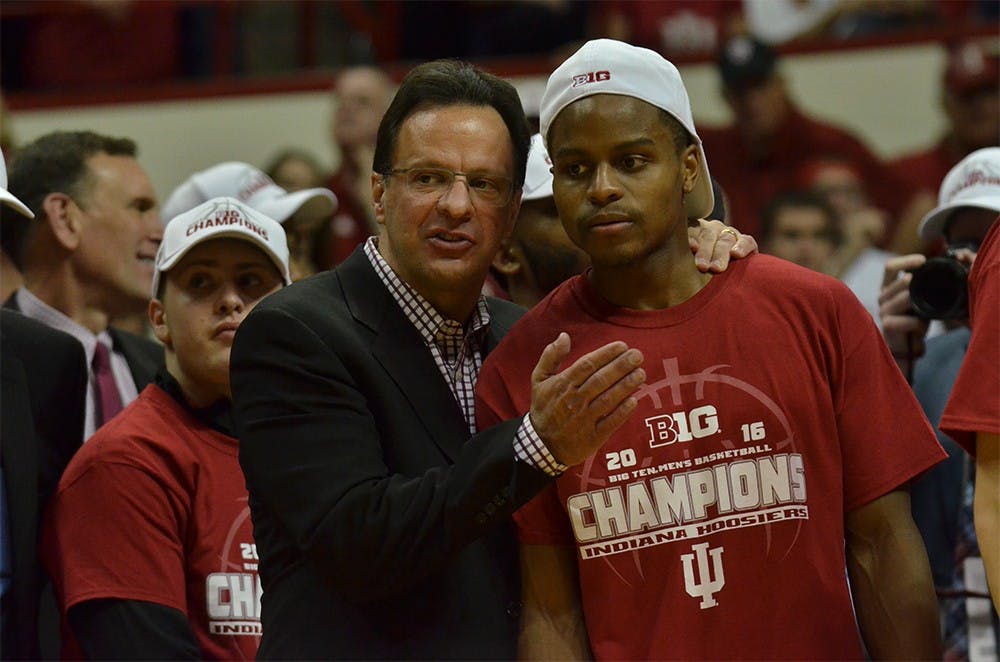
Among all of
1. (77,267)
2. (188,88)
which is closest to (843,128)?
(188,88)

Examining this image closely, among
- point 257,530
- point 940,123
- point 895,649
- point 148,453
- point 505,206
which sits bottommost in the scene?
point 895,649

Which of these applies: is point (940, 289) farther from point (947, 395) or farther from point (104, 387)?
point (104, 387)

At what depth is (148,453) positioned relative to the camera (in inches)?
132

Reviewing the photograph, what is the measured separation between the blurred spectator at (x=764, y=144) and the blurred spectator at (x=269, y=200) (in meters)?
2.48

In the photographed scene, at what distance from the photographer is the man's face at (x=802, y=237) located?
237 inches

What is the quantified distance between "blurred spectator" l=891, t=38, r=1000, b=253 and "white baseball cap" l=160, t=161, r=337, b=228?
2437 millimetres

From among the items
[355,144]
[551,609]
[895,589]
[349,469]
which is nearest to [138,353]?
[349,469]

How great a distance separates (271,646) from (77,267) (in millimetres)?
2074

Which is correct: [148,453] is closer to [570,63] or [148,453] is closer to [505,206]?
[505,206]

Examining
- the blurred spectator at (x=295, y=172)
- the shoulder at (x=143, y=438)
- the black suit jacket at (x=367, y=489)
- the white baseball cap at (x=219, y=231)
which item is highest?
the blurred spectator at (x=295, y=172)

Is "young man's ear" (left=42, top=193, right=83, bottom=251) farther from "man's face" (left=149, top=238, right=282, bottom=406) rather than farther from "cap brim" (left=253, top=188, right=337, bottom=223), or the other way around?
"man's face" (left=149, top=238, right=282, bottom=406)

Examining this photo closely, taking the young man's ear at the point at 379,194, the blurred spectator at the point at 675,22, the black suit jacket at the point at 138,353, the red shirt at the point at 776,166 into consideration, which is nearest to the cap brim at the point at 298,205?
the black suit jacket at the point at 138,353

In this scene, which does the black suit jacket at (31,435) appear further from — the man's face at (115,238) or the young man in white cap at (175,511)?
the man's face at (115,238)

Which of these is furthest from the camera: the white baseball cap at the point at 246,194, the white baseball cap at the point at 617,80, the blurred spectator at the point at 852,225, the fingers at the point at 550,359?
the blurred spectator at the point at 852,225
